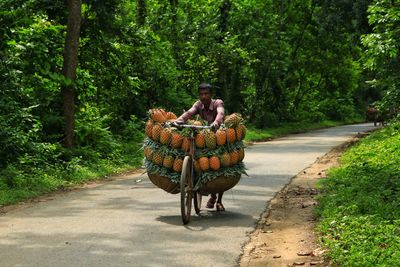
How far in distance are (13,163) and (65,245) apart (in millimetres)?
6506

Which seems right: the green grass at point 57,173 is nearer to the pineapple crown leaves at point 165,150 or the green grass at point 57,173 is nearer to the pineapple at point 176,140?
the pineapple crown leaves at point 165,150

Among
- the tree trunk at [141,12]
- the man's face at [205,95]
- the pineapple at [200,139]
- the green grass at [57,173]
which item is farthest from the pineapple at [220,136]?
the tree trunk at [141,12]

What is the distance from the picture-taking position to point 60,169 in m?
14.4

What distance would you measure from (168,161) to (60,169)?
19.0 feet

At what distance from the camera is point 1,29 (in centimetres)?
1303

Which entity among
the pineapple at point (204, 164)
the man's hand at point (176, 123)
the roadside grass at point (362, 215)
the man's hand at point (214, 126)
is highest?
the man's hand at point (176, 123)

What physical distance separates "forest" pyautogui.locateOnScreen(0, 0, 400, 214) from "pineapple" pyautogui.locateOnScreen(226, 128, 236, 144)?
435cm

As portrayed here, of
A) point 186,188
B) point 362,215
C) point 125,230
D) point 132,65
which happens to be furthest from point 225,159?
point 132,65

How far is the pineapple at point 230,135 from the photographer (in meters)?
9.49

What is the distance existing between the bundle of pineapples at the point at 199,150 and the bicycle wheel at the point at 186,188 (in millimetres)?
237

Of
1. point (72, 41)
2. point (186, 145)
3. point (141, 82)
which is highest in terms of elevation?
point (72, 41)

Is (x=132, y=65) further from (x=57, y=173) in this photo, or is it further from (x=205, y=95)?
(x=205, y=95)

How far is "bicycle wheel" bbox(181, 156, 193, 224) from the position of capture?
28.7ft

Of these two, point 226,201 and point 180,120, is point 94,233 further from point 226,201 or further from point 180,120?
point 226,201
